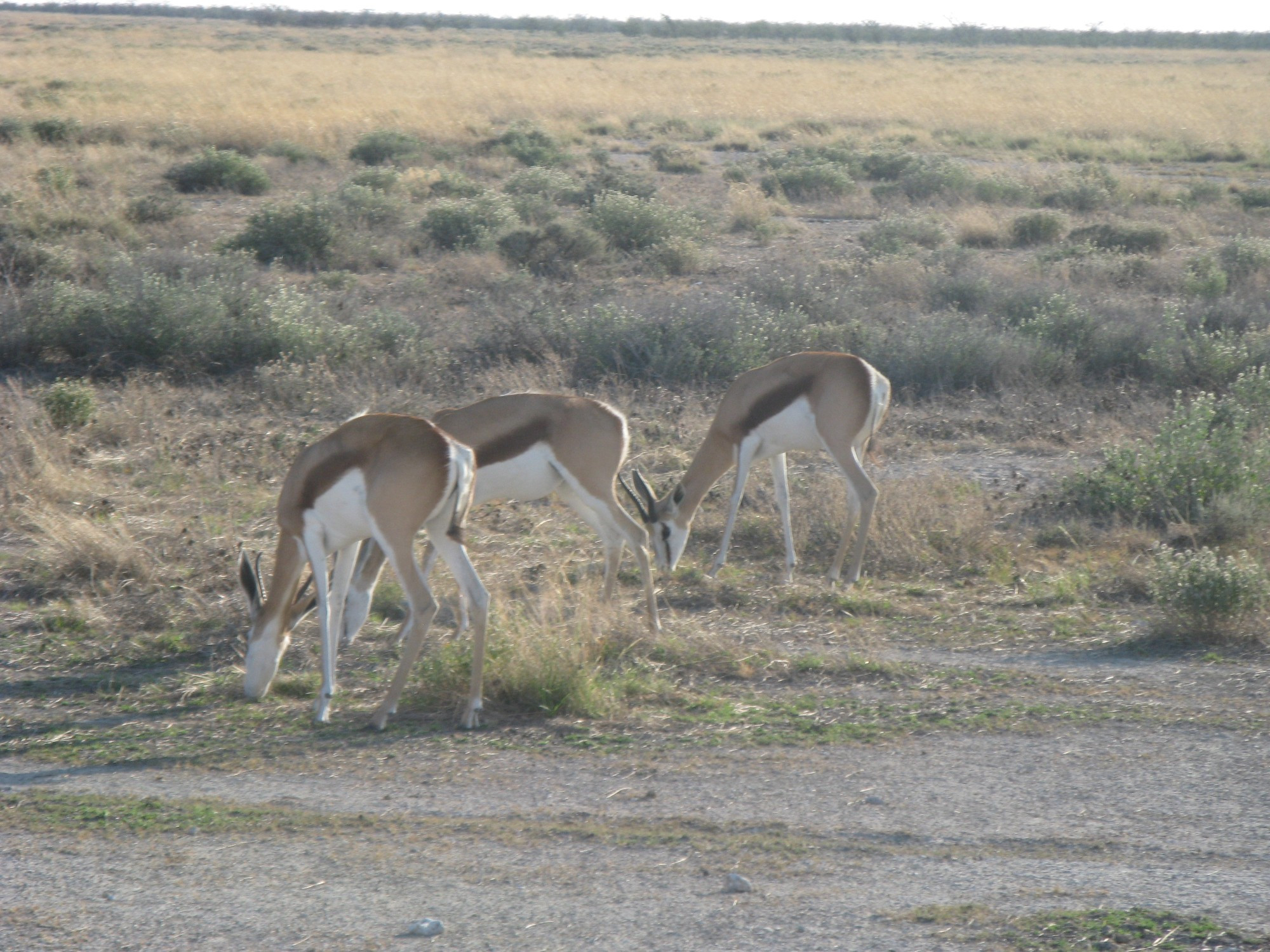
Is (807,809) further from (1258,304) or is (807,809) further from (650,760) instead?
(1258,304)

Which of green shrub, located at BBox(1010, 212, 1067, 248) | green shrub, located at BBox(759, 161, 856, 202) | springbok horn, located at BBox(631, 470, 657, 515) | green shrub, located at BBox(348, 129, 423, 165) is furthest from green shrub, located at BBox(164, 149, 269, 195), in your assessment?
springbok horn, located at BBox(631, 470, 657, 515)

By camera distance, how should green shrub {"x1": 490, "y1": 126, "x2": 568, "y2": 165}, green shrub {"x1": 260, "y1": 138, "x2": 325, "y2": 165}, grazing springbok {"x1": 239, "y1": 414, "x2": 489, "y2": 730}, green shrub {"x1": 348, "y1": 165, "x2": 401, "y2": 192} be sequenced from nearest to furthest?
1. grazing springbok {"x1": 239, "y1": 414, "x2": 489, "y2": 730}
2. green shrub {"x1": 348, "y1": 165, "x2": 401, "y2": 192}
3. green shrub {"x1": 260, "y1": 138, "x2": 325, "y2": 165}
4. green shrub {"x1": 490, "y1": 126, "x2": 568, "y2": 165}

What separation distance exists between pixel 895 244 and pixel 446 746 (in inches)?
588

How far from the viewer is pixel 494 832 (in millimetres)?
4863

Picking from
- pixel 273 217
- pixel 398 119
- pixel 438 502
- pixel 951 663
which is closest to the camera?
pixel 438 502

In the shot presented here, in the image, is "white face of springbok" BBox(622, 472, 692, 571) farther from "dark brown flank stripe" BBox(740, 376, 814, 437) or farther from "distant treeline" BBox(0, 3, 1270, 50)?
"distant treeline" BBox(0, 3, 1270, 50)

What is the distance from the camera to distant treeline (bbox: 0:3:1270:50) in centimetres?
11500

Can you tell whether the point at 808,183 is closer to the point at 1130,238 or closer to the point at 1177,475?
the point at 1130,238

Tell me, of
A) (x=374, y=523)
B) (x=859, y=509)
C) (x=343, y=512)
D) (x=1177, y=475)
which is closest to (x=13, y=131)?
(x=859, y=509)

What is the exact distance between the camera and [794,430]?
898 cm

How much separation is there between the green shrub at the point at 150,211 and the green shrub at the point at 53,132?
8338 mm

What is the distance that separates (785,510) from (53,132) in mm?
23508

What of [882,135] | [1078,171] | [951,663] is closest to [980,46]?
[882,135]

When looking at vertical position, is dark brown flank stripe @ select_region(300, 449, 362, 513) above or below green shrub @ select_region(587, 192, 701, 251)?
below
